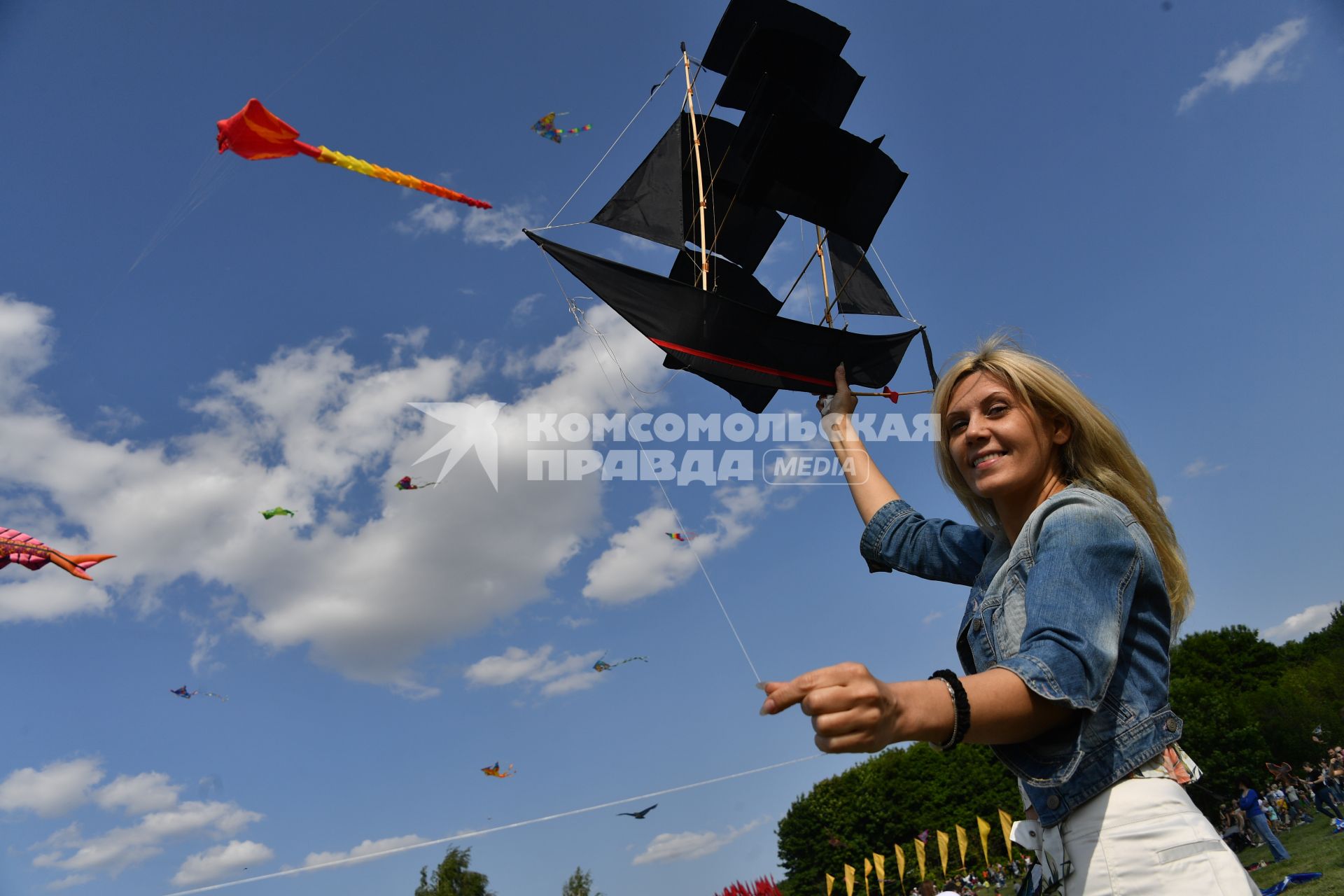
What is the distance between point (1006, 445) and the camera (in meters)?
2.19

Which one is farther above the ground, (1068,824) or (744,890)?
(1068,824)

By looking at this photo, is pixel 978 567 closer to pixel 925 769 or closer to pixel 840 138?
pixel 840 138

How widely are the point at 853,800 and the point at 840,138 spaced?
58.8 metres

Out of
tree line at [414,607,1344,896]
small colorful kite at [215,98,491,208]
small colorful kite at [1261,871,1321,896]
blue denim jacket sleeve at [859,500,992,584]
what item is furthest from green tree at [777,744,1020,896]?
blue denim jacket sleeve at [859,500,992,584]

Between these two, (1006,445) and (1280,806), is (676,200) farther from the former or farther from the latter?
(1280,806)

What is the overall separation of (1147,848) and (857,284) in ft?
65.7

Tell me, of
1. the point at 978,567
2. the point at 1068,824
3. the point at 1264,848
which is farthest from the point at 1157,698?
the point at 1264,848

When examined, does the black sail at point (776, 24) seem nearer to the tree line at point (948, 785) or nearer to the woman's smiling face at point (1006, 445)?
the woman's smiling face at point (1006, 445)

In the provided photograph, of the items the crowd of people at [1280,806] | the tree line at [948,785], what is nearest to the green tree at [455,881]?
the tree line at [948,785]

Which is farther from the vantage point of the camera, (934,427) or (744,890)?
(744,890)

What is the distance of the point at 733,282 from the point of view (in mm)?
19297

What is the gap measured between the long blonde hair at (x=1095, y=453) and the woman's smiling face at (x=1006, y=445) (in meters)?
0.03

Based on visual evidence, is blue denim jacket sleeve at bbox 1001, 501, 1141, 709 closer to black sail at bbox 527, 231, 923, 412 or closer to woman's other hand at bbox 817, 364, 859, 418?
woman's other hand at bbox 817, 364, 859, 418

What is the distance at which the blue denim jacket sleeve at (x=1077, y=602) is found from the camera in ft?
5.03
